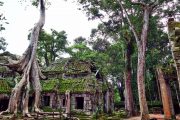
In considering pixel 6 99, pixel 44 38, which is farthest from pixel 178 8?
pixel 44 38

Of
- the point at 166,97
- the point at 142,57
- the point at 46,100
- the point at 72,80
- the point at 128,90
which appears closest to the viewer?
the point at 166,97

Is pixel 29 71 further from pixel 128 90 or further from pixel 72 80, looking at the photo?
pixel 128 90

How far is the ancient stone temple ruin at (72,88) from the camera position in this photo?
28.0m

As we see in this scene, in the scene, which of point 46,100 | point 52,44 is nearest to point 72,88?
point 46,100

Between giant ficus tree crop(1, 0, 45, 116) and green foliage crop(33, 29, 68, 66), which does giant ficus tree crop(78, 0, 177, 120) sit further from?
green foliage crop(33, 29, 68, 66)

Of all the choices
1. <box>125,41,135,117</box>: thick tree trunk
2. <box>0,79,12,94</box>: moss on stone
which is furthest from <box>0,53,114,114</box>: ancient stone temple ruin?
<box>125,41,135,117</box>: thick tree trunk

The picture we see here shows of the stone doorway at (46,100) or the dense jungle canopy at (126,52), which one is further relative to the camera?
the stone doorway at (46,100)

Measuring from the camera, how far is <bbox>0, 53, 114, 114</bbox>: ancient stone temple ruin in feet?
91.9

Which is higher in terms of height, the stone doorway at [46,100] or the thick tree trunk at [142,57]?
the thick tree trunk at [142,57]

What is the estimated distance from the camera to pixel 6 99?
2656 cm

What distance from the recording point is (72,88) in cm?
2942

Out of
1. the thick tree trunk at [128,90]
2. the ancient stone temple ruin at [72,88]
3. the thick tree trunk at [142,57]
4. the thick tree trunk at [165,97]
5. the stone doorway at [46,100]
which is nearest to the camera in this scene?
the thick tree trunk at [165,97]

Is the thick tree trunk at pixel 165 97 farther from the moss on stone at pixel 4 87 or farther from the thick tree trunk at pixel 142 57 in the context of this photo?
the moss on stone at pixel 4 87

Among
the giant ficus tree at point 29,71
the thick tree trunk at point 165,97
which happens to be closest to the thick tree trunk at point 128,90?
the thick tree trunk at point 165,97
